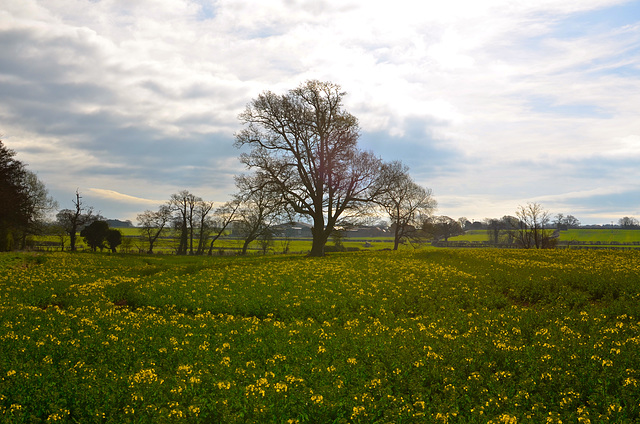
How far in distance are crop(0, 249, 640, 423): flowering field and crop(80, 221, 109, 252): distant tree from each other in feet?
159

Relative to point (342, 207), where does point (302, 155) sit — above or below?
above

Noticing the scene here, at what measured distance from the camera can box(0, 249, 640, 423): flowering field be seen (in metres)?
6.84

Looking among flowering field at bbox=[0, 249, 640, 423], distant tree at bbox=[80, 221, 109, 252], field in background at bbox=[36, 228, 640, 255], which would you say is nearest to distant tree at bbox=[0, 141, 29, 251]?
distant tree at bbox=[80, 221, 109, 252]

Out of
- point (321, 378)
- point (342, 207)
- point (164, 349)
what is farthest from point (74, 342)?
point (342, 207)

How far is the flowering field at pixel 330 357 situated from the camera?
6836mm

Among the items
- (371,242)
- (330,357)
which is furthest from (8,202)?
(371,242)

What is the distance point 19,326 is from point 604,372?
16167 mm

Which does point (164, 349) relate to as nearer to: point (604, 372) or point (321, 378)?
point (321, 378)

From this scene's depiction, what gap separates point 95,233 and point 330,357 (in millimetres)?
63952

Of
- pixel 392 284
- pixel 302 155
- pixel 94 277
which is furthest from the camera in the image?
pixel 302 155

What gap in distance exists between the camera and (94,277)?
25.0 m

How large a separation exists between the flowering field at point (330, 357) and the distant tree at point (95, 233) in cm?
4840

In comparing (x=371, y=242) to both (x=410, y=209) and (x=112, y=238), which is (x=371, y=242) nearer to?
(x=410, y=209)

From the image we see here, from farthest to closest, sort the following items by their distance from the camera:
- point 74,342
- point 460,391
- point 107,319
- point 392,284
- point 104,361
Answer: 1. point 392,284
2. point 107,319
3. point 74,342
4. point 104,361
5. point 460,391
